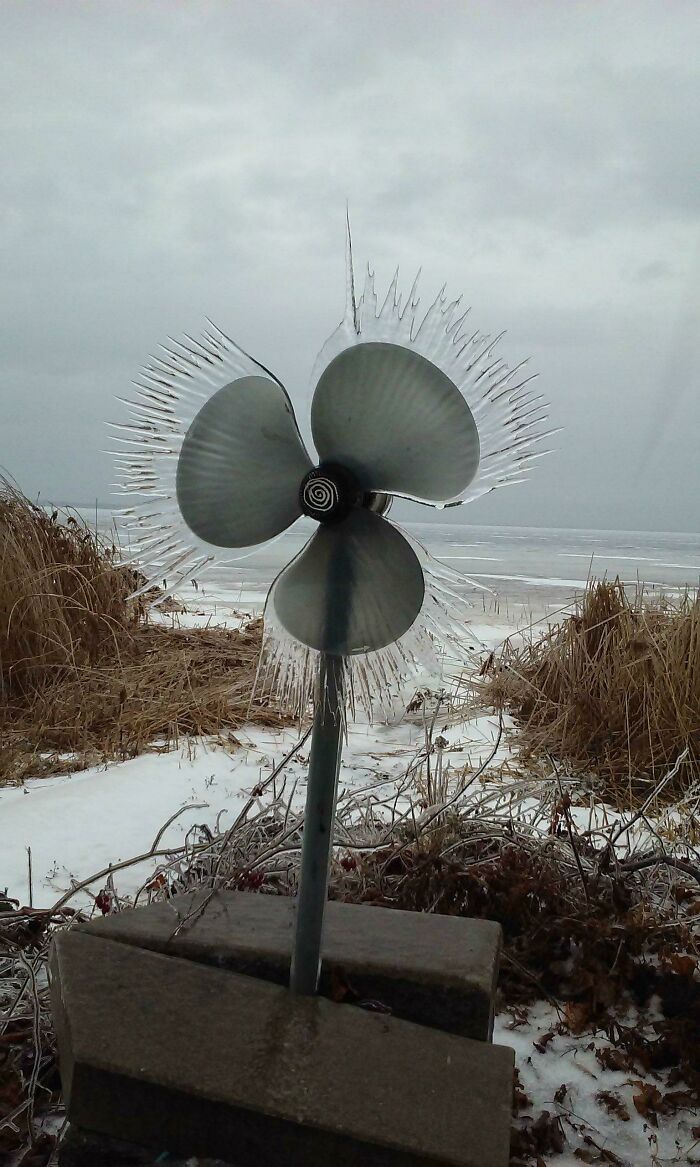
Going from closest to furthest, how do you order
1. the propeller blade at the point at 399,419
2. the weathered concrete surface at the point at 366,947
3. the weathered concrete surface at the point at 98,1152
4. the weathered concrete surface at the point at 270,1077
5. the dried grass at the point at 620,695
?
the propeller blade at the point at 399,419, the weathered concrete surface at the point at 270,1077, the weathered concrete surface at the point at 98,1152, the weathered concrete surface at the point at 366,947, the dried grass at the point at 620,695

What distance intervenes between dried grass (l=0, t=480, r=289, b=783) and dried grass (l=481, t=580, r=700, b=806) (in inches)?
52.2

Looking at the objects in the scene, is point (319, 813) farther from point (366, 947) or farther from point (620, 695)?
point (620, 695)

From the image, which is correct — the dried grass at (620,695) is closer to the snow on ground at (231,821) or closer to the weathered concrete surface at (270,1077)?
the snow on ground at (231,821)

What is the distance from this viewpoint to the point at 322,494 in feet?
3.78

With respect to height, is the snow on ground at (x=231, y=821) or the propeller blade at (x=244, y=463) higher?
the propeller blade at (x=244, y=463)

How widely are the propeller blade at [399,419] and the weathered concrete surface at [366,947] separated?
2.83 feet

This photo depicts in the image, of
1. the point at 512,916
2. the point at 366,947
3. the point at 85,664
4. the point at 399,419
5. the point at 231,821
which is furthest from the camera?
the point at 85,664

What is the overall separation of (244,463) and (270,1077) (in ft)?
3.08

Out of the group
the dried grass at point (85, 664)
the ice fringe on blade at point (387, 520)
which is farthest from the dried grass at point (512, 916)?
the dried grass at point (85, 664)

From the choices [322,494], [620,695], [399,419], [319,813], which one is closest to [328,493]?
[322,494]

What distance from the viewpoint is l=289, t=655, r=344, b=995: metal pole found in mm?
1275

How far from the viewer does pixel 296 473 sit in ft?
4.02

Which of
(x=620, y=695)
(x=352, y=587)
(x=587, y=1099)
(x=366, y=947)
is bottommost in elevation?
(x=587, y=1099)

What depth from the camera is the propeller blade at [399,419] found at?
3.70ft
